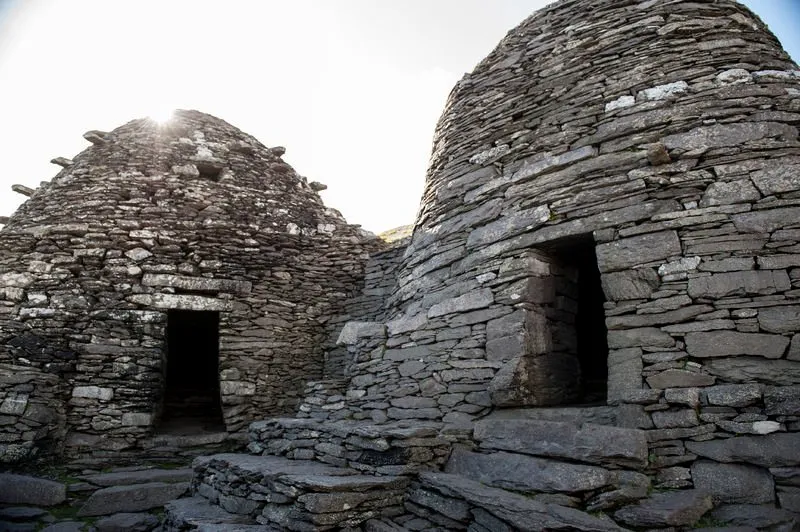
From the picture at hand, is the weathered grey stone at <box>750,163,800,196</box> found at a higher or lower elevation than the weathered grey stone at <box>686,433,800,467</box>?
higher

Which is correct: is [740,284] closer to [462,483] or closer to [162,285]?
[462,483]

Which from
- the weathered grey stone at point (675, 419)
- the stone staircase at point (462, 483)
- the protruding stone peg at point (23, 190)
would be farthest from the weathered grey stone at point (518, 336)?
the protruding stone peg at point (23, 190)

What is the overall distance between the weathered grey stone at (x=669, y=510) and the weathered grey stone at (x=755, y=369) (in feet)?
3.00

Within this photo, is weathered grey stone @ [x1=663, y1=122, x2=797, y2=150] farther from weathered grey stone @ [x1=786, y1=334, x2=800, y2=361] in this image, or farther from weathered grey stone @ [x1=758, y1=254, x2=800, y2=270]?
weathered grey stone @ [x1=786, y1=334, x2=800, y2=361]

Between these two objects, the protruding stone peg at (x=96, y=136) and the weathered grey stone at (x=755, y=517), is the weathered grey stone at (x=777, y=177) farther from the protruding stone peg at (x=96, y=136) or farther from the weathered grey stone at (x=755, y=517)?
the protruding stone peg at (x=96, y=136)

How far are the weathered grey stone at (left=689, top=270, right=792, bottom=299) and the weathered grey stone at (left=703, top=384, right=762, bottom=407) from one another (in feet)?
2.45

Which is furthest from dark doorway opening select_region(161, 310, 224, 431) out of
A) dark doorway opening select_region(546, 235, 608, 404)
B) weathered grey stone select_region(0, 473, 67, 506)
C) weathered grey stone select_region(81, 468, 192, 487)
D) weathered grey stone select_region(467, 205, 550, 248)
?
dark doorway opening select_region(546, 235, 608, 404)

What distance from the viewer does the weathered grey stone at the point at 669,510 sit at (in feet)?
10.4

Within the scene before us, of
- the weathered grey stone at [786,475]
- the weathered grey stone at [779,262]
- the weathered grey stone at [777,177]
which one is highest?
the weathered grey stone at [777,177]

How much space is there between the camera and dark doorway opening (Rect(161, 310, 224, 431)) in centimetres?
894

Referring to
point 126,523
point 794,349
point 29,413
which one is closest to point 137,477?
point 126,523

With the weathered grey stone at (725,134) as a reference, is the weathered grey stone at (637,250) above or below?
below

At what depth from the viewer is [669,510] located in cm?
321

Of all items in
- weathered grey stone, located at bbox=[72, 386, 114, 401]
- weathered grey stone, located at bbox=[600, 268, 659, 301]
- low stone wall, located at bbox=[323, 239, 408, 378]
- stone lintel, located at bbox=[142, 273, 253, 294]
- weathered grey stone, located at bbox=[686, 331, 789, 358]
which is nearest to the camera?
weathered grey stone, located at bbox=[686, 331, 789, 358]
